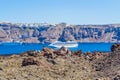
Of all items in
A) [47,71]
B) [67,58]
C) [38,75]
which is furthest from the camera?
[67,58]

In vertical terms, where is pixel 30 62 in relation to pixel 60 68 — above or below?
above

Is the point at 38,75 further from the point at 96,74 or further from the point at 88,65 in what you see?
the point at 88,65

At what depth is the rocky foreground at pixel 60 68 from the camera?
19.6 meters

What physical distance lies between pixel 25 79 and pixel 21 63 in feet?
20.3

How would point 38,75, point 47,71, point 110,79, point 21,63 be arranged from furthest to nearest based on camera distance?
1. point 21,63
2. point 47,71
3. point 38,75
4. point 110,79

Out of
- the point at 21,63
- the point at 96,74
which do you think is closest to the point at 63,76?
the point at 96,74

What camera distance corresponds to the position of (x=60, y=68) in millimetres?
23234

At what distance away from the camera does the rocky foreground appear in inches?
772

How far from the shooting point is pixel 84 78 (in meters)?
20.2

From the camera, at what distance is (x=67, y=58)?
27938mm

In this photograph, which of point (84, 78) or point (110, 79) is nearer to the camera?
point (110, 79)

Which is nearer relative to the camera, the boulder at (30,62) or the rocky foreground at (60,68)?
the rocky foreground at (60,68)

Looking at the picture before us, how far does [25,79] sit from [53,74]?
2.88 metres

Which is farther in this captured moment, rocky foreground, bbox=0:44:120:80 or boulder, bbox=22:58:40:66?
boulder, bbox=22:58:40:66
